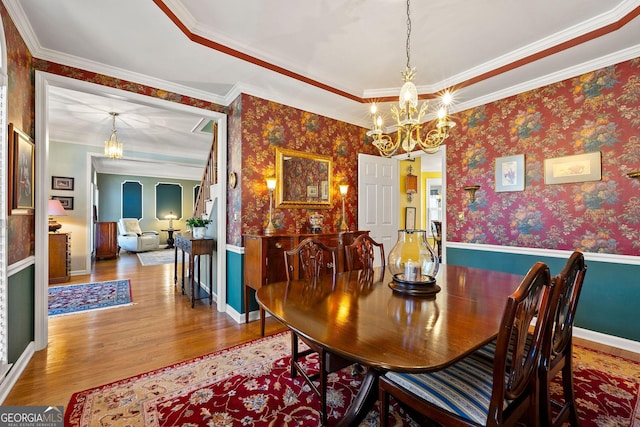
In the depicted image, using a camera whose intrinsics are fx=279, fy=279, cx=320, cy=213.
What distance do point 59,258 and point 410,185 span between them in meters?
6.58

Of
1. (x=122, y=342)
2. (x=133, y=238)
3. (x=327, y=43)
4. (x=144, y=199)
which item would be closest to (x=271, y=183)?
(x=327, y=43)

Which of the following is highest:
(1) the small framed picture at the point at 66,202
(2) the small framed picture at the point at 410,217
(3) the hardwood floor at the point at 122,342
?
(1) the small framed picture at the point at 66,202

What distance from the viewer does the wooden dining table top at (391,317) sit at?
2.97ft

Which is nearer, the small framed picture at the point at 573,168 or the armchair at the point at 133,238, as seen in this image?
the small framed picture at the point at 573,168

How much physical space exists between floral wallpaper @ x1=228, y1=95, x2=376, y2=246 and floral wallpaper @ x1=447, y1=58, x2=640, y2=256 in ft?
4.80

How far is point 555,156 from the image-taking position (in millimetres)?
2801

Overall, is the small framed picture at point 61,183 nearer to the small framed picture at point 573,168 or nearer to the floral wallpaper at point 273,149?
the floral wallpaper at point 273,149

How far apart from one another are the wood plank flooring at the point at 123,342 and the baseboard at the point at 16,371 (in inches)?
1.3

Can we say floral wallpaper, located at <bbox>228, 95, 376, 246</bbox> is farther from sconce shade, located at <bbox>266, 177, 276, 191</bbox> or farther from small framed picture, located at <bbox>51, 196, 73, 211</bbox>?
small framed picture, located at <bbox>51, 196, 73, 211</bbox>

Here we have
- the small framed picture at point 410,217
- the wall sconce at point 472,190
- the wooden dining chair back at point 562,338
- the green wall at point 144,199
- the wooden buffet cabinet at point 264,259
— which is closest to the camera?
the wooden dining chair back at point 562,338

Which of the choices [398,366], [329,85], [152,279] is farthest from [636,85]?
[152,279]

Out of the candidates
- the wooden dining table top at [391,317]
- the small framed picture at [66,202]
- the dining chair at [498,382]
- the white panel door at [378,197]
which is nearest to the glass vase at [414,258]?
the wooden dining table top at [391,317]

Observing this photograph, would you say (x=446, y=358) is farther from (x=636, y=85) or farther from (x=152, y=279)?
(x=152, y=279)

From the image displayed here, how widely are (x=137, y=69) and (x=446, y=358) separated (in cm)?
344
